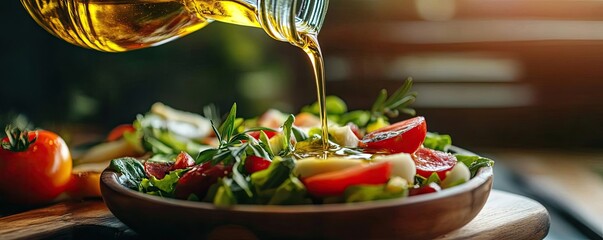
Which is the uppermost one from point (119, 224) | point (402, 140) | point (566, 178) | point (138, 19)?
point (138, 19)

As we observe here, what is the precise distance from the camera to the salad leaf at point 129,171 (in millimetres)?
1023

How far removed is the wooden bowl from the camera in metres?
0.77

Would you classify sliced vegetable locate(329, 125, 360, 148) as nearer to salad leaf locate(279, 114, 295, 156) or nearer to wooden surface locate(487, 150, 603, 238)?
salad leaf locate(279, 114, 295, 156)

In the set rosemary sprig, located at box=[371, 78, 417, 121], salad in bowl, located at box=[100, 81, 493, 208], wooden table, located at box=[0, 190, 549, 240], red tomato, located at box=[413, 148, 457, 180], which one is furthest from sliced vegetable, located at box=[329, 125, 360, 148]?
rosemary sprig, located at box=[371, 78, 417, 121]

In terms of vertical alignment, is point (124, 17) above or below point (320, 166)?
above

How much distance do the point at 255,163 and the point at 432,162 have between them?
9.7 inches

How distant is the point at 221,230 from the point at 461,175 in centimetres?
31

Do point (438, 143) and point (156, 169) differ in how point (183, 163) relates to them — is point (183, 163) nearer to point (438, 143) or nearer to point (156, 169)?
point (156, 169)

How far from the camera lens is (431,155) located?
41.4 inches

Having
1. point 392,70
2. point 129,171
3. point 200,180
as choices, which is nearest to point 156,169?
point 129,171

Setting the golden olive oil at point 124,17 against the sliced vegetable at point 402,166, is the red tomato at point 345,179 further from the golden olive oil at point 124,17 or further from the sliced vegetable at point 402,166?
the golden olive oil at point 124,17

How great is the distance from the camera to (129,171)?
104cm

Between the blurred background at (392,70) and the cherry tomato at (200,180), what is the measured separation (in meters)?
1.50

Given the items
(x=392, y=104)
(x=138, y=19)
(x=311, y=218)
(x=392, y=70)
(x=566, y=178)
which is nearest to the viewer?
(x=311, y=218)
